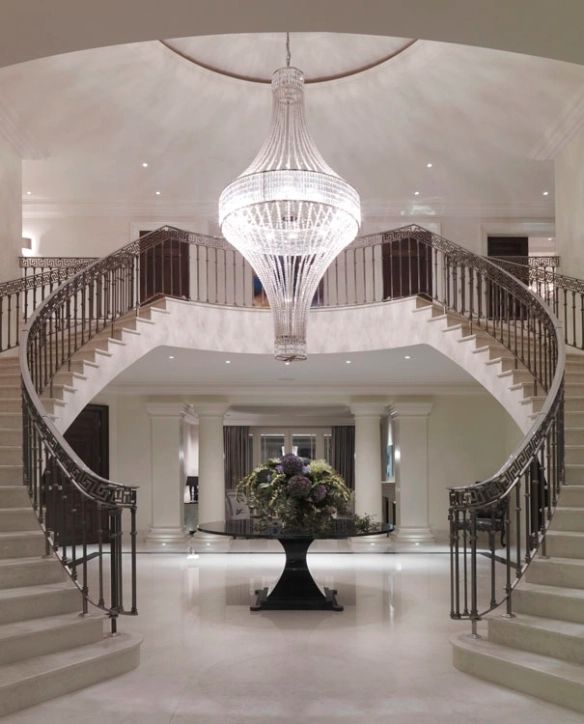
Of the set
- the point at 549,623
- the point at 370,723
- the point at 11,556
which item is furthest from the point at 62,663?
the point at 549,623

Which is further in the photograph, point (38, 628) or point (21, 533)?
point (21, 533)

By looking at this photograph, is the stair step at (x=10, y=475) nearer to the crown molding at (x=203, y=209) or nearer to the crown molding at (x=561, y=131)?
the crown molding at (x=561, y=131)

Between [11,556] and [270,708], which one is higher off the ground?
[11,556]

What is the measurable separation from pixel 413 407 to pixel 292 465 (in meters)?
6.72

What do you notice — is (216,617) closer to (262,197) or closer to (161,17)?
(262,197)

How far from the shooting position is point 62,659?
15.8 feet

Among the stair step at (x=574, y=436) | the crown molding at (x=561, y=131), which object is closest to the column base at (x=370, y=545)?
the crown molding at (x=561, y=131)

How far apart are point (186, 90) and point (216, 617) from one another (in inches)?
286

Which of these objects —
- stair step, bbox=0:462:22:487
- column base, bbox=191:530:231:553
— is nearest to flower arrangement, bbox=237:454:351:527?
stair step, bbox=0:462:22:487

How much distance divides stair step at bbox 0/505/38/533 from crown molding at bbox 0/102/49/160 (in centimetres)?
656

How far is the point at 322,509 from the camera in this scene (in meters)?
8.12

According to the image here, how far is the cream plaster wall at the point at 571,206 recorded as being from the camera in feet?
35.0

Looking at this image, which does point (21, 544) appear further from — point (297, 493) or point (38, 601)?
point (297, 493)

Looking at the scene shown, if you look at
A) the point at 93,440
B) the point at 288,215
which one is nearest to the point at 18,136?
the point at 93,440
